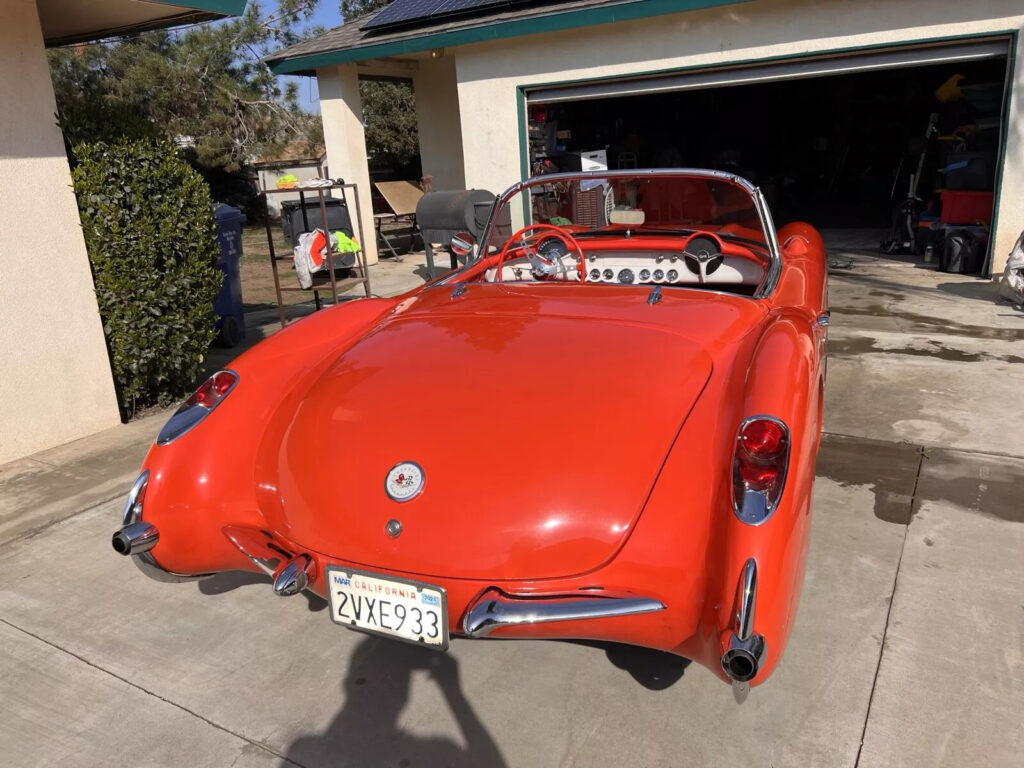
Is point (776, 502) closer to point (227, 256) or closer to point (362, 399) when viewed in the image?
point (362, 399)

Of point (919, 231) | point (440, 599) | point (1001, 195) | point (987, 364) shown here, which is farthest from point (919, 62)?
point (440, 599)

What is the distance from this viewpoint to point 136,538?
8.39 ft

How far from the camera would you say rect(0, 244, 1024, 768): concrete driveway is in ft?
7.38

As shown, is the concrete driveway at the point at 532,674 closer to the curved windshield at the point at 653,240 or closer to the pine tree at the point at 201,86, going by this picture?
the curved windshield at the point at 653,240

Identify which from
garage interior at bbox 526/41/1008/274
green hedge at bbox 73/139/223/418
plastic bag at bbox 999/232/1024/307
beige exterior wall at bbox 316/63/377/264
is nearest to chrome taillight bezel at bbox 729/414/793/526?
green hedge at bbox 73/139/223/418

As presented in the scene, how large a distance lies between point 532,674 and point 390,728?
0.50 meters

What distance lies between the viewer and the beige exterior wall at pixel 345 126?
40.4 feet

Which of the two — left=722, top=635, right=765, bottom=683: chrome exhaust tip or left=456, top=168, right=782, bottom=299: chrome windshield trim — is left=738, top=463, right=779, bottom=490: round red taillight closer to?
left=722, top=635, right=765, bottom=683: chrome exhaust tip

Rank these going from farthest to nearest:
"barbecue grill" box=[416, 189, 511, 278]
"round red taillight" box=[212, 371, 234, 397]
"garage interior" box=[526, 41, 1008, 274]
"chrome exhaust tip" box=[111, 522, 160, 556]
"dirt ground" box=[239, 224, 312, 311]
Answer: "dirt ground" box=[239, 224, 312, 311]
"barbecue grill" box=[416, 189, 511, 278]
"garage interior" box=[526, 41, 1008, 274]
"round red taillight" box=[212, 371, 234, 397]
"chrome exhaust tip" box=[111, 522, 160, 556]

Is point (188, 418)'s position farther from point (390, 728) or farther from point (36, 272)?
point (36, 272)

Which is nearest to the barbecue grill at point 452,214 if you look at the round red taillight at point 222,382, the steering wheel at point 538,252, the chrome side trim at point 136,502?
the steering wheel at point 538,252

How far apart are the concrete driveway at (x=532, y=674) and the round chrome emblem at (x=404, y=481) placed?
74 centimetres

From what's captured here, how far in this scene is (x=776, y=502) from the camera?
2.04 metres

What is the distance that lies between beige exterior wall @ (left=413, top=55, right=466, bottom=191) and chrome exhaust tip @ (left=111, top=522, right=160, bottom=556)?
1218 cm
